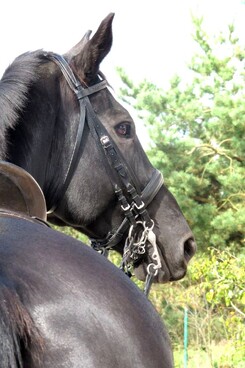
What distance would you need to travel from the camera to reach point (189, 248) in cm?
355

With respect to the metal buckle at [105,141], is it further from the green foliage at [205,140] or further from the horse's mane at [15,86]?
the green foliage at [205,140]

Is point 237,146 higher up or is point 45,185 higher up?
point 45,185

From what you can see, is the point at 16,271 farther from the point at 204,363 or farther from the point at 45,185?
the point at 204,363

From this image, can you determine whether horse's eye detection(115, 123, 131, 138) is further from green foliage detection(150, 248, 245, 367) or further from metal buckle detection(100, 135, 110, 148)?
green foliage detection(150, 248, 245, 367)

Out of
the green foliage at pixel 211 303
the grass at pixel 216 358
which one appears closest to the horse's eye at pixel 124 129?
the green foliage at pixel 211 303

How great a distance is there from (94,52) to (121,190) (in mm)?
641

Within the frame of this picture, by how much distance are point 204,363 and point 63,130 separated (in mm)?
7266

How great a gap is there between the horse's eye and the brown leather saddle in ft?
4.19

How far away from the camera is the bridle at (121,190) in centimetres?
325

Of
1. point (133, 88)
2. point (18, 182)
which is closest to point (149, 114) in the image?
point (133, 88)

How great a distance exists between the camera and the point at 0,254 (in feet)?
5.17

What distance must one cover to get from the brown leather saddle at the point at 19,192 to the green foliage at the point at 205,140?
9.16 metres

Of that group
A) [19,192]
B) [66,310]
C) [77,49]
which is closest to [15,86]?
[77,49]

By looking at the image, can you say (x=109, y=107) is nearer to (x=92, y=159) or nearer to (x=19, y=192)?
(x=92, y=159)
